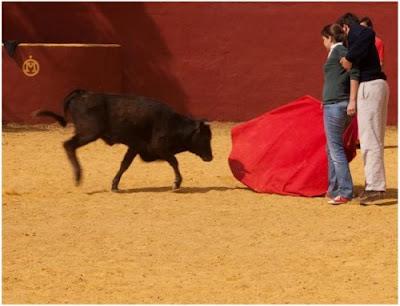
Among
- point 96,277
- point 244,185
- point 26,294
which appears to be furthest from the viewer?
point 244,185

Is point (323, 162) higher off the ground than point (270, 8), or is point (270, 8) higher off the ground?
point (270, 8)

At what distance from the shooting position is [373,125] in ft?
26.6

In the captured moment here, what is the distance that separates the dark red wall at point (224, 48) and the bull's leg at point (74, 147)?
19.9 feet

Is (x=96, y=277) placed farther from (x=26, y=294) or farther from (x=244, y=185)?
(x=244, y=185)

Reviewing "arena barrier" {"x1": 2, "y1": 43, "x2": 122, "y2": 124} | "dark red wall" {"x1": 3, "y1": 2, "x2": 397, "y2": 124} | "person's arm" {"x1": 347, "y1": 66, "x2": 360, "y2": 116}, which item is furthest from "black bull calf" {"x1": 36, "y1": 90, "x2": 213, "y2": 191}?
"dark red wall" {"x1": 3, "y1": 2, "x2": 397, "y2": 124}

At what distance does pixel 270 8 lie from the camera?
1481 cm

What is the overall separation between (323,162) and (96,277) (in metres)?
3.34

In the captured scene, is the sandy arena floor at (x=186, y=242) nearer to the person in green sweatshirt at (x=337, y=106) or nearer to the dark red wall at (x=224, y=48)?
the person in green sweatshirt at (x=337, y=106)

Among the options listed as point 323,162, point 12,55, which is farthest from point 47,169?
point 12,55

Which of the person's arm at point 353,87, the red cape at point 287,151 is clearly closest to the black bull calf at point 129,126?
the red cape at point 287,151

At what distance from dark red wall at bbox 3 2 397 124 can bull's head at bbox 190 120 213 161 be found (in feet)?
18.2

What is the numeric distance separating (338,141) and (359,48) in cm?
80

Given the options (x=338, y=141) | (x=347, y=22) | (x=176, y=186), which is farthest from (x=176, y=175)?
(x=347, y=22)

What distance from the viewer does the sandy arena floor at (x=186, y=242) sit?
572 centimetres
